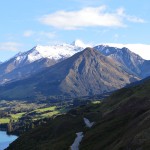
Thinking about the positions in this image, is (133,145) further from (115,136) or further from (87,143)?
(87,143)

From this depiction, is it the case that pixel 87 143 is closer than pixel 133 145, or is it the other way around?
pixel 133 145

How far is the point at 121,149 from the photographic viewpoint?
114m

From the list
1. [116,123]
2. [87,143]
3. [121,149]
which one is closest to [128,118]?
[116,123]

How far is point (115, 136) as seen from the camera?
153 m

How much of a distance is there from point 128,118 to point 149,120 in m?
52.4

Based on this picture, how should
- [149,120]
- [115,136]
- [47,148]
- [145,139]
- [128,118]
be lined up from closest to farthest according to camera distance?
[145,139] → [149,120] → [115,136] → [128,118] → [47,148]

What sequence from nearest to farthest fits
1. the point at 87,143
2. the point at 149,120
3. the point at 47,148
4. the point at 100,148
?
1. the point at 149,120
2. the point at 100,148
3. the point at 87,143
4. the point at 47,148

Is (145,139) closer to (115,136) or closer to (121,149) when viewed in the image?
(121,149)

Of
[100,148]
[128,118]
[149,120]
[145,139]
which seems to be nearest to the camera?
[145,139]

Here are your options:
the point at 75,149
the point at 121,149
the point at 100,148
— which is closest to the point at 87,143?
the point at 75,149

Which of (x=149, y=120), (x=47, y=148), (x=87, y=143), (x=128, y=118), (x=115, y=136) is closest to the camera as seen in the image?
(x=149, y=120)

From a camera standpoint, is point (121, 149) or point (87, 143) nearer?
point (121, 149)

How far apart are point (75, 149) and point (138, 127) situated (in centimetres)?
3809

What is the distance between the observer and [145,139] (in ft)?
355
